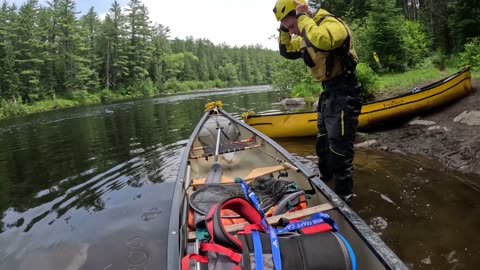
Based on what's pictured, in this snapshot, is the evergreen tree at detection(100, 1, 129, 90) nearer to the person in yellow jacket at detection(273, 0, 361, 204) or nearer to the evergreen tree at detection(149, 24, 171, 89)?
the evergreen tree at detection(149, 24, 171, 89)

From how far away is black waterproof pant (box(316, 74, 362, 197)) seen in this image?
337cm

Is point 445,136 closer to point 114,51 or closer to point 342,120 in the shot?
point 342,120

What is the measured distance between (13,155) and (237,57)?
304 ft

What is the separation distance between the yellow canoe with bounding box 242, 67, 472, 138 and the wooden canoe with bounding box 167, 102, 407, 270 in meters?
2.48

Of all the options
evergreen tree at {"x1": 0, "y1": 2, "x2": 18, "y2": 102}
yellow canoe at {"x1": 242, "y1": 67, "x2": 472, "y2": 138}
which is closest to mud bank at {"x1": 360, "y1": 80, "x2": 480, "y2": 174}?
yellow canoe at {"x1": 242, "y1": 67, "x2": 472, "y2": 138}

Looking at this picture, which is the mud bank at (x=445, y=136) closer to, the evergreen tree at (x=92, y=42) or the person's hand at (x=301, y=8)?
the person's hand at (x=301, y=8)

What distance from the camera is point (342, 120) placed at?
3.37 m

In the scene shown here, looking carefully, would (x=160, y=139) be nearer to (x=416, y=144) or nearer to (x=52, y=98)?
(x=416, y=144)

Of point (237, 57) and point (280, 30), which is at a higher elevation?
point (237, 57)

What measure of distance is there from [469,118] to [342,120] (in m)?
4.92

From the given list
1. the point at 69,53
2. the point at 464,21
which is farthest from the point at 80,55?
the point at 464,21

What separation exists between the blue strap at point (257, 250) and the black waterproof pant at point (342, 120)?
1.75 metres

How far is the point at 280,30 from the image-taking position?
4031 mm

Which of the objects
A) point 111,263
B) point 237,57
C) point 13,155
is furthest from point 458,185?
point 237,57
